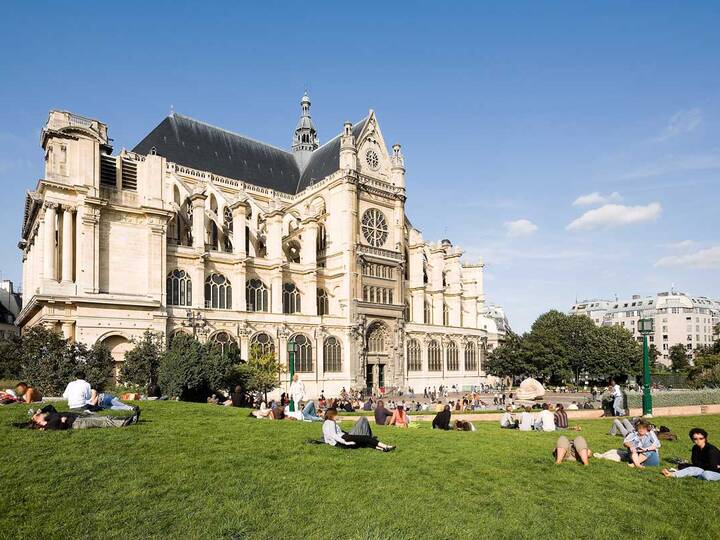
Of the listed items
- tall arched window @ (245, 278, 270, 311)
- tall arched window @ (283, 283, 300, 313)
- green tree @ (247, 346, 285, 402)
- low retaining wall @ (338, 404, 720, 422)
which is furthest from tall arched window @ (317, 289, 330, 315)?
low retaining wall @ (338, 404, 720, 422)

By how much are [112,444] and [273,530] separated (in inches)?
196

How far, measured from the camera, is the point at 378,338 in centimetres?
5391

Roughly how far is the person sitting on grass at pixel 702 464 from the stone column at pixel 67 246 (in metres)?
34.0

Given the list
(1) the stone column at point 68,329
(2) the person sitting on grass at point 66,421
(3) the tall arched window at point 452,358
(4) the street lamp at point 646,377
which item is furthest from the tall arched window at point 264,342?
(2) the person sitting on grass at point 66,421

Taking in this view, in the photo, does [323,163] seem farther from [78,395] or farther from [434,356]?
[78,395]

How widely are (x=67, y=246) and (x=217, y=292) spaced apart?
11860 mm

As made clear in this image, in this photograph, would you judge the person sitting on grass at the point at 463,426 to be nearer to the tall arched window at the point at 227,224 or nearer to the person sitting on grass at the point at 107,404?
the person sitting on grass at the point at 107,404

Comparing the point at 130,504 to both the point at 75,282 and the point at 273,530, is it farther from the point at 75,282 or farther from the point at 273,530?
the point at 75,282

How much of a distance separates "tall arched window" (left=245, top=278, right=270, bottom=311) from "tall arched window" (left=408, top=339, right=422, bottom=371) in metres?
17.3

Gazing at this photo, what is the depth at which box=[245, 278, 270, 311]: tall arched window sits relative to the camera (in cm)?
4581

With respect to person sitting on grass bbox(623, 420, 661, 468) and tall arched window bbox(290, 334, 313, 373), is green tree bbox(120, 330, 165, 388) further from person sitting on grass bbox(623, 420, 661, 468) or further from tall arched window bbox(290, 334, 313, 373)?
person sitting on grass bbox(623, 420, 661, 468)

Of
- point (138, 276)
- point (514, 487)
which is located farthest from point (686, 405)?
point (138, 276)

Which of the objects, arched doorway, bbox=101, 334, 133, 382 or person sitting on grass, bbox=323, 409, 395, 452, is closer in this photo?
person sitting on grass, bbox=323, 409, 395, 452

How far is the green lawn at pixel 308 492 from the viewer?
8148 millimetres
